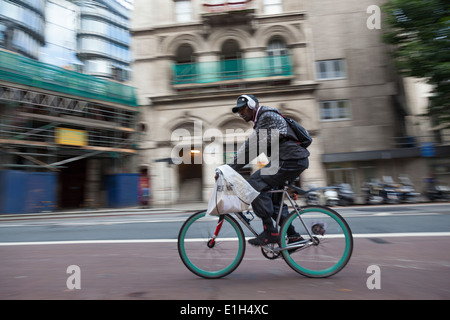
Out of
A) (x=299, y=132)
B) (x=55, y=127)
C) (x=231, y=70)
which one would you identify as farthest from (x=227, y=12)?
(x=299, y=132)

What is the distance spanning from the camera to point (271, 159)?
108 inches

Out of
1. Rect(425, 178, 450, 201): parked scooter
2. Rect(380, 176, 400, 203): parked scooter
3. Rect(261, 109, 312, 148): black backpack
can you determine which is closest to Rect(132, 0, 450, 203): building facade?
Rect(425, 178, 450, 201): parked scooter

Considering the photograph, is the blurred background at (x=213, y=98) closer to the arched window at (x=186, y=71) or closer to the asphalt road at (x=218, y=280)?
the arched window at (x=186, y=71)

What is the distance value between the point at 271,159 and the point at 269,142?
175 millimetres

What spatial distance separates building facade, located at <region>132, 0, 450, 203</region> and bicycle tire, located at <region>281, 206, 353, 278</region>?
45.9 feet

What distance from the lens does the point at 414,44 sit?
13016 millimetres

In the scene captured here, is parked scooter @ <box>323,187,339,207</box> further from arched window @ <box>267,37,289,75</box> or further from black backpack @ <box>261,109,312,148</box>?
black backpack @ <box>261,109,312,148</box>

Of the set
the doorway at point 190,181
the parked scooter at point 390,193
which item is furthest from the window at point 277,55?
the parked scooter at point 390,193

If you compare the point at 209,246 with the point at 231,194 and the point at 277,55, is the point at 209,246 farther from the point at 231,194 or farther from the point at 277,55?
the point at 277,55

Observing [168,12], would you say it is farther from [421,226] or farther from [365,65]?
[421,226]

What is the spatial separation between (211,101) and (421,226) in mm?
13764

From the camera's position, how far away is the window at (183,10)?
1872cm

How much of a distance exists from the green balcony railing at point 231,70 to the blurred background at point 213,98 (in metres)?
0.07
